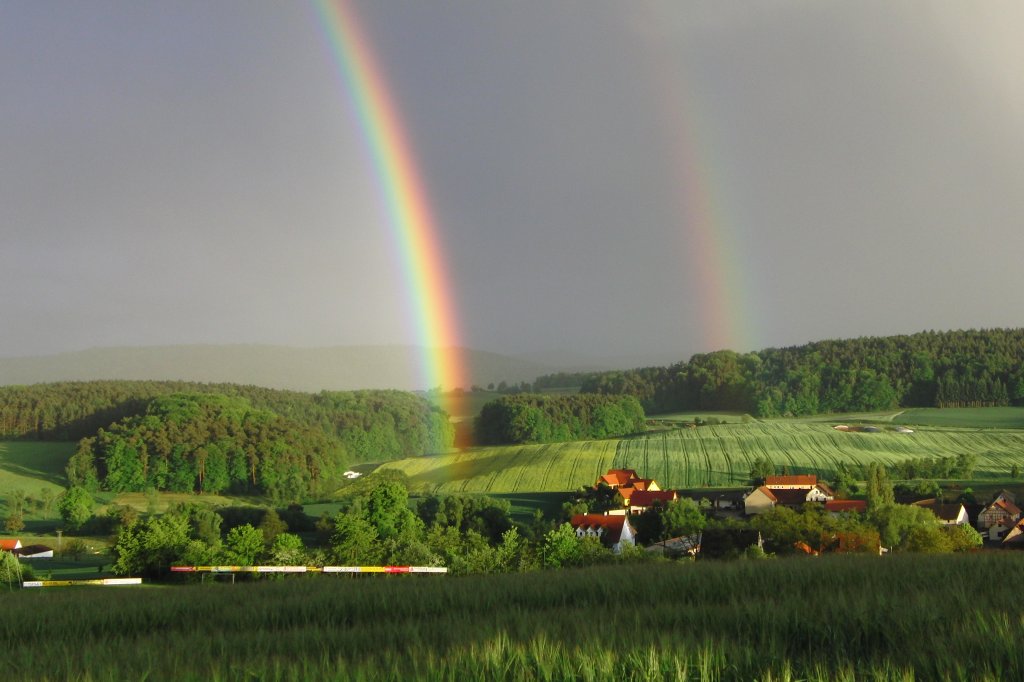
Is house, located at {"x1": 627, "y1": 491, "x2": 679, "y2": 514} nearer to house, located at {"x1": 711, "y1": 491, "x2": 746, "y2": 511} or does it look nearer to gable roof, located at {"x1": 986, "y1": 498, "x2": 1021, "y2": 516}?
house, located at {"x1": 711, "y1": 491, "x2": 746, "y2": 511}

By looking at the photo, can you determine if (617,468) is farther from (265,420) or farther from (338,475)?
(265,420)

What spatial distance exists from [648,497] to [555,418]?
277ft

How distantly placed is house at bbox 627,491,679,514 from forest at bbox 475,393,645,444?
7451 centimetres

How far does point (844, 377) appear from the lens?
543 ft

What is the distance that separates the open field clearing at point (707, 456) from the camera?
9731 cm

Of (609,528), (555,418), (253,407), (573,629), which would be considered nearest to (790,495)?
(609,528)

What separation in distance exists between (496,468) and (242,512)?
39.1 m

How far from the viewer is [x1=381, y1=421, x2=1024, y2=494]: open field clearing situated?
97312 mm

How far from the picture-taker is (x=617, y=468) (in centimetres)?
10300

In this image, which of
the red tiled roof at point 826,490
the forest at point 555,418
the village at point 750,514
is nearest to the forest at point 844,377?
the forest at point 555,418

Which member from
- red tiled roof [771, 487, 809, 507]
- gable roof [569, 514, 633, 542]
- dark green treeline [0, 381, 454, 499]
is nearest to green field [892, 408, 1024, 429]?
red tiled roof [771, 487, 809, 507]

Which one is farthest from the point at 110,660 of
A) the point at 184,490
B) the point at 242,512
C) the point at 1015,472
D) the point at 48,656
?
the point at 184,490

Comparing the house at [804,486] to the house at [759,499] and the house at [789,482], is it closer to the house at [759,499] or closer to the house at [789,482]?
the house at [789,482]

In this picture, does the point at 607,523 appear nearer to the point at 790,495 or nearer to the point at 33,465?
the point at 790,495
